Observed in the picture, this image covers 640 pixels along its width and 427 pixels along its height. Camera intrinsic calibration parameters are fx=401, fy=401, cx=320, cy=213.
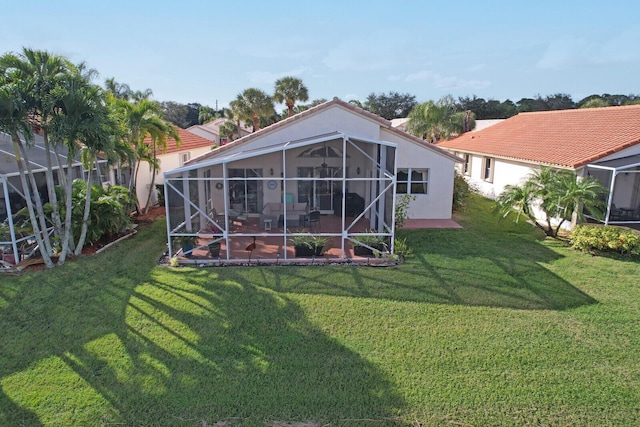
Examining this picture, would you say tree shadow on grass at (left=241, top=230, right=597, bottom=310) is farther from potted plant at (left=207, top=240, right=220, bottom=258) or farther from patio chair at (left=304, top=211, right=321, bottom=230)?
patio chair at (left=304, top=211, right=321, bottom=230)

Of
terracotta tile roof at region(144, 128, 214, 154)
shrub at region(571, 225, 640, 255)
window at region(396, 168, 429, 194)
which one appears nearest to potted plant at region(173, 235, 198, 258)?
window at region(396, 168, 429, 194)

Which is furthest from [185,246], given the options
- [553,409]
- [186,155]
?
[186,155]

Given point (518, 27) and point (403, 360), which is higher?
point (518, 27)

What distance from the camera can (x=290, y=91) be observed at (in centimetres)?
4294

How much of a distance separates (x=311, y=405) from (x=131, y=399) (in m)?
2.92

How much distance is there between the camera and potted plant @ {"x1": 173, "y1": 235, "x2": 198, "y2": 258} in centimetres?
1276

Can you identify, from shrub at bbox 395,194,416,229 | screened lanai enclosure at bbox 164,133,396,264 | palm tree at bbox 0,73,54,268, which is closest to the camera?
palm tree at bbox 0,73,54,268

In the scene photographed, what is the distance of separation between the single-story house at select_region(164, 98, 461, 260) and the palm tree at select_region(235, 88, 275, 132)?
2785 centimetres

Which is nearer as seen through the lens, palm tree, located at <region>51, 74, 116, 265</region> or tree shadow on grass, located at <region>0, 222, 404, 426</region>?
tree shadow on grass, located at <region>0, 222, 404, 426</region>

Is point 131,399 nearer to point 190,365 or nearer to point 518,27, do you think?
point 190,365

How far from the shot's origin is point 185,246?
12.8m

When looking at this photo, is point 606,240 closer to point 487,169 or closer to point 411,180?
point 411,180

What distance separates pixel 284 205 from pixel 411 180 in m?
7.98

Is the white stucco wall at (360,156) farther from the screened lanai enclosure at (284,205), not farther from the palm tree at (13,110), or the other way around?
the palm tree at (13,110)
